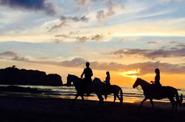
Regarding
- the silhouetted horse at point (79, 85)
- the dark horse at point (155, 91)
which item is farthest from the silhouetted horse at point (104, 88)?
the dark horse at point (155, 91)

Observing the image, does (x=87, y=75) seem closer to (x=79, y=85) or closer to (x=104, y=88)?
(x=79, y=85)

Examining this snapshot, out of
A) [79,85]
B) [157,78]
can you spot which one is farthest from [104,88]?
[157,78]

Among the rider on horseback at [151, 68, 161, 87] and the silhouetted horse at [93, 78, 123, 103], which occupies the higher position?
the rider on horseback at [151, 68, 161, 87]

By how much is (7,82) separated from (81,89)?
565 ft

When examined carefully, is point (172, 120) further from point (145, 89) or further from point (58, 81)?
point (58, 81)

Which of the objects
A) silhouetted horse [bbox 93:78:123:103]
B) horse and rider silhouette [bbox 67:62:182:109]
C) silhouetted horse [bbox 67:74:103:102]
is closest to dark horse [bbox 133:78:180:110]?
horse and rider silhouette [bbox 67:62:182:109]

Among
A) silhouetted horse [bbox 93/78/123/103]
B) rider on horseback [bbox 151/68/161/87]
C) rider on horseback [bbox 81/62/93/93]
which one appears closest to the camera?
rider on horseback [bbox 151/68/161/87]

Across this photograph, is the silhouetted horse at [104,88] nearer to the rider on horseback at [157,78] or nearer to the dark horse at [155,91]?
the dark horse at [155,91]

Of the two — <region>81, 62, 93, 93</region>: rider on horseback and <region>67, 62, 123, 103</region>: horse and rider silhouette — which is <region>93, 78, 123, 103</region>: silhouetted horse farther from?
<region>81, 62, 93, 93</region>: rider on horseback

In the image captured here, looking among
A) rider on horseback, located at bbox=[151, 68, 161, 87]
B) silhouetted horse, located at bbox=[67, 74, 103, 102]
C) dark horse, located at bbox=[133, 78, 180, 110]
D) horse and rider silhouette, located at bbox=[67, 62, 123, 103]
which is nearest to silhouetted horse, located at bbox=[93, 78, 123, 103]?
horse and rider silhouette, located at bbox=[67, 62, 123, 103]

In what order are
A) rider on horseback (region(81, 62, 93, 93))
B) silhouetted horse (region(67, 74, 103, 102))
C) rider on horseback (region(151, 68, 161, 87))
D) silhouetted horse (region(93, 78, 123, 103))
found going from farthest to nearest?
silhouetted horse (region(93, 78, 123, 103)) → silhouetted horse (region(67, 74, 103, 102)) → rider on horseback (region(81, 62, 93, 93)) → rider on horseback (region(151, 68, 161, 87))

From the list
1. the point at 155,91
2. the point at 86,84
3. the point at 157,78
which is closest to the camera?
the point at 157,78

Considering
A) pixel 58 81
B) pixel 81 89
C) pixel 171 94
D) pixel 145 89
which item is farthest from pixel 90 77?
pixel 58 81

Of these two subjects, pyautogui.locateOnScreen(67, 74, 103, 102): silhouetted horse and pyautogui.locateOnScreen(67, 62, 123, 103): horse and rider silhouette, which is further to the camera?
pyautogui.locateOnScreen(67, 74, 103, 102): silhouetted horse
